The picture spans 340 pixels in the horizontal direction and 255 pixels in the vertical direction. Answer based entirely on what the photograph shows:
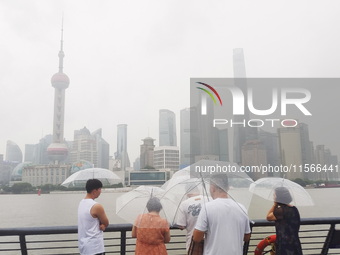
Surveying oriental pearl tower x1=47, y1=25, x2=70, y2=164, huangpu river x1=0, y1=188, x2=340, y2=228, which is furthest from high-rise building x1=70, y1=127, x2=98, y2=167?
huangpu river x1=0, y1=188, x2=340, y2=228

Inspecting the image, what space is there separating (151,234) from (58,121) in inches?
4564

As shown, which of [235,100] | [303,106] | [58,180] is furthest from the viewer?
[58,180]

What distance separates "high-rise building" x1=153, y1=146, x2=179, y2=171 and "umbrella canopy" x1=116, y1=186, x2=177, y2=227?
7951 cm

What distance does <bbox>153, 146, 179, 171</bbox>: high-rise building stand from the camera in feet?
274

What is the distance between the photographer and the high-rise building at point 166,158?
8344 centimetres

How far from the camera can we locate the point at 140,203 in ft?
10.2

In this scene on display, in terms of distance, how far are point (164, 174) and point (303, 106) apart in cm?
6184

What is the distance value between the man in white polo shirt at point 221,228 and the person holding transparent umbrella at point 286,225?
566 millimetres

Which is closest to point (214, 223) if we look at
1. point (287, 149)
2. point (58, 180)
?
point (287, 149)

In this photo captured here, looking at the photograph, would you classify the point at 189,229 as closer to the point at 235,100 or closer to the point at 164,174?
the point at 235,100

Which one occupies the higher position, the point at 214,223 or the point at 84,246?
the point at 214,223

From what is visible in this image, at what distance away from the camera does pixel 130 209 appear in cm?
318

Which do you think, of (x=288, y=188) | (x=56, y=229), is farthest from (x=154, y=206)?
(x=288, y=188)

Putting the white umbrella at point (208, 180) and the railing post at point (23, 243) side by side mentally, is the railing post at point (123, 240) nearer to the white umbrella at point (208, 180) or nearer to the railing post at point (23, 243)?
the white umbrella at point (208, 180)
